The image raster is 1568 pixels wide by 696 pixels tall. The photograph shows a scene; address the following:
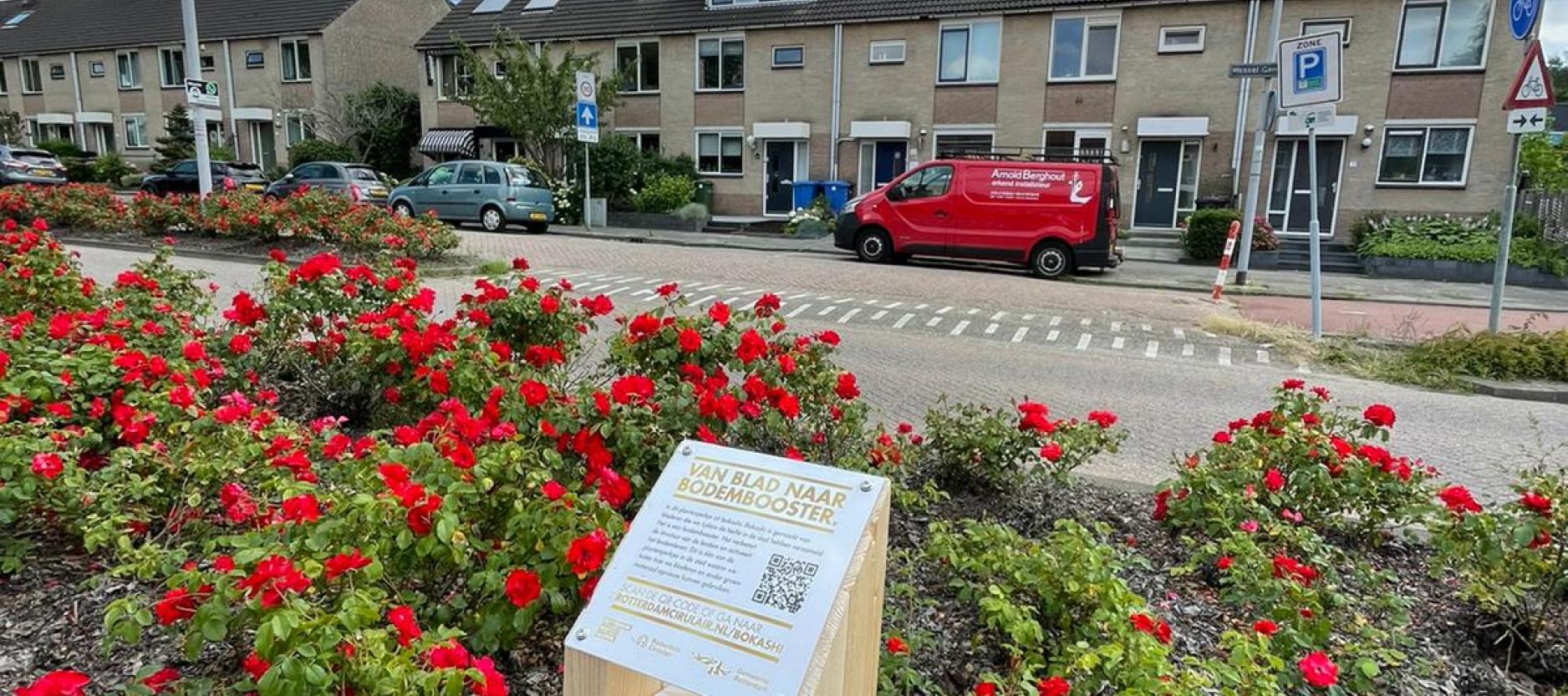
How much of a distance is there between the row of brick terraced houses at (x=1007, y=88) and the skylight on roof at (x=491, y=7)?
85mm

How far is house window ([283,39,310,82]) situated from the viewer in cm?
3222

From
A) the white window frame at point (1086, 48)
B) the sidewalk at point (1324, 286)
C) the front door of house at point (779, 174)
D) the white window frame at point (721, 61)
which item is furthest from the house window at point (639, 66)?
the white window frame at point (1086, 48)

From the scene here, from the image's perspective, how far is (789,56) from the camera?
24.0 metres

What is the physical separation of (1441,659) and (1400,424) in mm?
4446

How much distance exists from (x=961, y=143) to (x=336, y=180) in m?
14.8

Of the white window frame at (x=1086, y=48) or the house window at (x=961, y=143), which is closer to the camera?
the white window frame at (x=1086, y=48)

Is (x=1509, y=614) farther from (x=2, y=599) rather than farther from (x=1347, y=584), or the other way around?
(x=2, y=599)

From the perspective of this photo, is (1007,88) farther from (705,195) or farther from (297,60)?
(297,60)

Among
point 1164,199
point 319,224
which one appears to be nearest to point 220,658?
point 319,224

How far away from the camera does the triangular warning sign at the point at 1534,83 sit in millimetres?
7828

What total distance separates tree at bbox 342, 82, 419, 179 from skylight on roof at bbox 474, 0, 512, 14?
501cm

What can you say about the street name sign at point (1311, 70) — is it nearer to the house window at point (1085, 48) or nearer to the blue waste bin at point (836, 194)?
the house window at point (1085, 48)

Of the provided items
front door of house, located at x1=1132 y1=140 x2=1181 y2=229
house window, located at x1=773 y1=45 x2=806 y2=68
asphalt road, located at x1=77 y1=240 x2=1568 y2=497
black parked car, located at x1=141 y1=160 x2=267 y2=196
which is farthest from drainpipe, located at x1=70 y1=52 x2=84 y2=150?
front door of house, located at x1=1132 y1=140 x2=1181 y2=229

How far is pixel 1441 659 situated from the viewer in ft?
9.35
